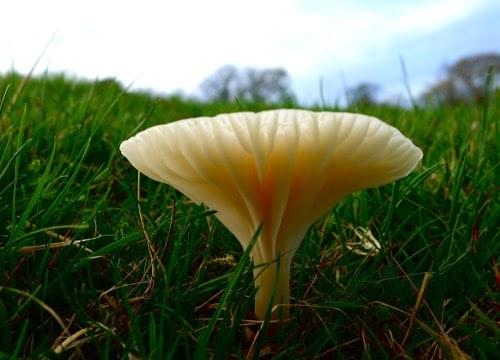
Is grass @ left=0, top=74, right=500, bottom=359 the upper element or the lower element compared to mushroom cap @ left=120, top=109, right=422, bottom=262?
lower

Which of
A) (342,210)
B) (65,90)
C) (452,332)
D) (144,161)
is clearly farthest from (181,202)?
(65,90)

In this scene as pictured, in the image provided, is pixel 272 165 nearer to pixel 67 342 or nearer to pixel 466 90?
pixel 67 342

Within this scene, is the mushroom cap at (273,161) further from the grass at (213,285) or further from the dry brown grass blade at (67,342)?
the dry brown grass blade at (67,342)

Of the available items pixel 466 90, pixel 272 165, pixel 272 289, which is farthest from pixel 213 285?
pixel 466 90

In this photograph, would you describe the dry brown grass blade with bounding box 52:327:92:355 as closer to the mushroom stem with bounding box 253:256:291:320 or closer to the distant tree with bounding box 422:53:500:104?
the mushroom stem with bounding box 253:256:291:320

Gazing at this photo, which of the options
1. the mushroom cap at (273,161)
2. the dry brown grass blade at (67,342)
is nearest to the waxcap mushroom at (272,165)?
the mushroom cap at (273,161)

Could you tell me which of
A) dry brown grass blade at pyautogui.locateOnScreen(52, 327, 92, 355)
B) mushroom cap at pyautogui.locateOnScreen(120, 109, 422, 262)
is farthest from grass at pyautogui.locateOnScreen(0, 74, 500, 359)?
mushroom cap at pyautogui.locateOnScreen(120, 109, 422, 262)

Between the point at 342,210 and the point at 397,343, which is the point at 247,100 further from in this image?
the point at 397,343
